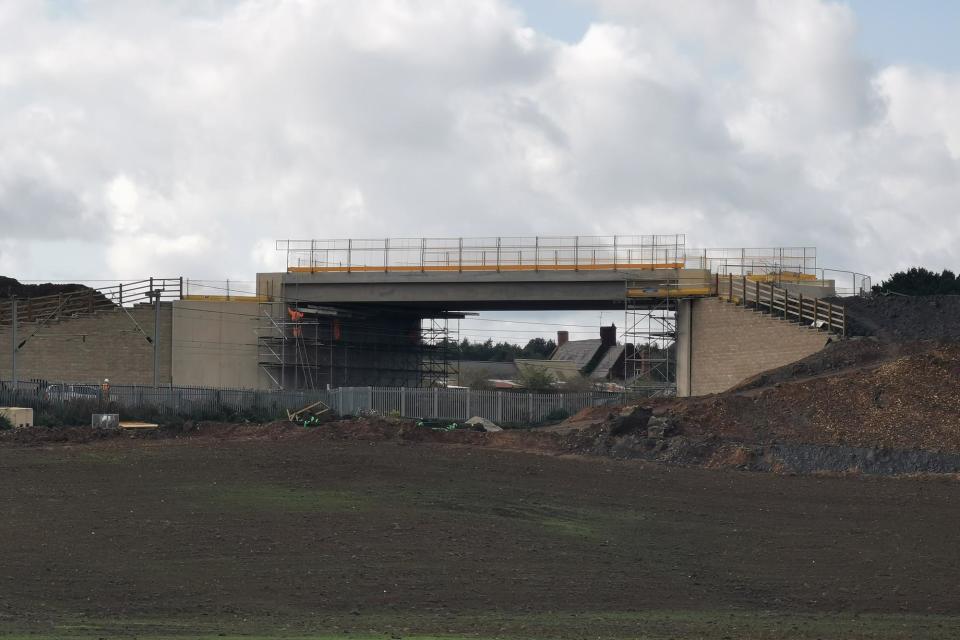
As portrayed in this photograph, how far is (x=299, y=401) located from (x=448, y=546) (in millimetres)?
34491

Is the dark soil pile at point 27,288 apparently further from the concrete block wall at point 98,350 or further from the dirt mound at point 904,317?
the dirt mound at point 904,317

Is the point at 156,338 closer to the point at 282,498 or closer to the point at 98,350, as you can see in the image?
the point at 98,350

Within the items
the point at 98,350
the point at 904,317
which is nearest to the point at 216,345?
the point at 98,350

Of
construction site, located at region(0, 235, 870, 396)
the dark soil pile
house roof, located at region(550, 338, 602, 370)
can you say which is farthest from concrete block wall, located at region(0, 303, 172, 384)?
house roof, located at region(550, 338, 602, 370)

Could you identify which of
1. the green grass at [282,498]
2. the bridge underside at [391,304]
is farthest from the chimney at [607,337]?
the green grass at [282,498]

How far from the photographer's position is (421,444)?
3844cm

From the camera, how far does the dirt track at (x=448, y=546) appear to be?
1645 cm

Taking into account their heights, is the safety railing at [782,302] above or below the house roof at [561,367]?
above

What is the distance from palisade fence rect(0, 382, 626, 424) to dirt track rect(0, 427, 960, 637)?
16.7 meters

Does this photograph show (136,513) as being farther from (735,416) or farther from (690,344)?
(690,344)

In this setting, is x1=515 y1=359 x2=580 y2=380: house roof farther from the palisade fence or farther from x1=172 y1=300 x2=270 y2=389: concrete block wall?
the palisade fence

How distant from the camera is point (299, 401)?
2148 inches

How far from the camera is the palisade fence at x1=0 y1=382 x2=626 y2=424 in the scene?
49531mm

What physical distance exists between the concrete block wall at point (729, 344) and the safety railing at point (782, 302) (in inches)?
27.3
